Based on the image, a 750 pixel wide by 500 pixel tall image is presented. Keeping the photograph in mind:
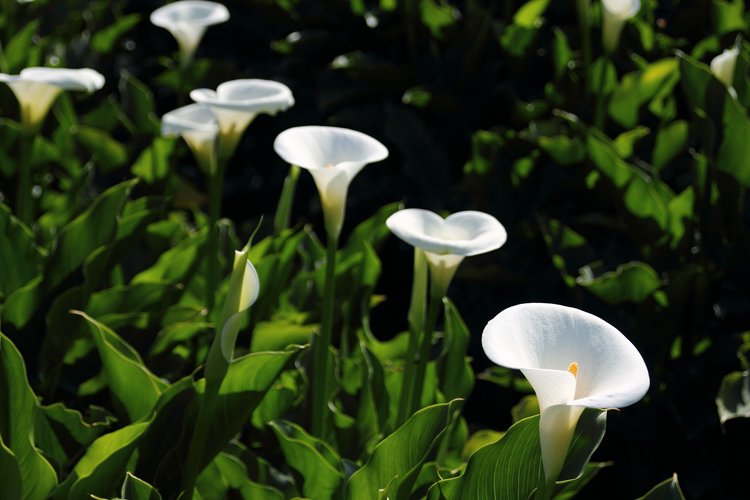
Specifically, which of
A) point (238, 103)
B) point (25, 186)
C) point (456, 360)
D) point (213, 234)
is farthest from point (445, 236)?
point (25, 186)

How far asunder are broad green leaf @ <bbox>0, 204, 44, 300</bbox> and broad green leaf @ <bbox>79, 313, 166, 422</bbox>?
409 millimetres

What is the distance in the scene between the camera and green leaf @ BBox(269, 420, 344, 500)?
158 cm

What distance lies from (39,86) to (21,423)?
745 millimetres

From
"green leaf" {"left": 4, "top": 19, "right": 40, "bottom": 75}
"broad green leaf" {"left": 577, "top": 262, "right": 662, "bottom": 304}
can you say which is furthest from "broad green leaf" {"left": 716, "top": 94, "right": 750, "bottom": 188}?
"green leaf" {"left": 4, "top": 19, "right": 40, "bottom": 75}

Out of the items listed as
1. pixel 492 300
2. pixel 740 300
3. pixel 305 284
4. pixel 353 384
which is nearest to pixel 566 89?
pixel 492 300

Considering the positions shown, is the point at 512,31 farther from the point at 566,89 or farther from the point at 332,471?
the point at 332,471

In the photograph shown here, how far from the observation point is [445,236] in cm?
166

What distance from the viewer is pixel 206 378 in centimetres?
147

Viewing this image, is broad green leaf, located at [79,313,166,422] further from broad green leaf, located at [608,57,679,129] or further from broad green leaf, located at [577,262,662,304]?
broad green leaf, located at [608,57,679,129]

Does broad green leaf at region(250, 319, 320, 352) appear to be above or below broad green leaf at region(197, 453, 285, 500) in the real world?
below

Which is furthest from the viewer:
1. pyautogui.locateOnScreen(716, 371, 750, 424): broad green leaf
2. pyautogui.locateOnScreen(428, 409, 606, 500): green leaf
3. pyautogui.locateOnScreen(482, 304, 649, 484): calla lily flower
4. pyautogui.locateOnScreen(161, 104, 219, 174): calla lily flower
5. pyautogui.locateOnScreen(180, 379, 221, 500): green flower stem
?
pyautogui.locateOnScreen(161, 104, 219, 174): calla lily flower

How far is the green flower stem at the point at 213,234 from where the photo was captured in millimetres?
1997

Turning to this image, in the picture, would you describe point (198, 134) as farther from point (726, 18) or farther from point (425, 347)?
point (726, 18)

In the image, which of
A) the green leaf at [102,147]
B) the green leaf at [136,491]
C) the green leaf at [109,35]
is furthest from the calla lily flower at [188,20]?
the green leaf at [136,491]
